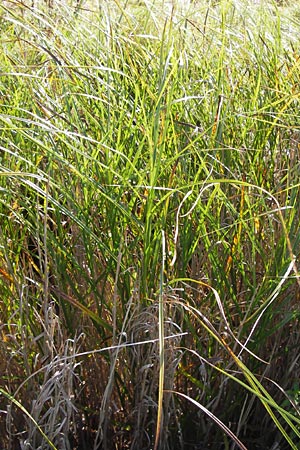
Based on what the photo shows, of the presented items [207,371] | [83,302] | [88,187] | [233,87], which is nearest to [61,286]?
[83,302]

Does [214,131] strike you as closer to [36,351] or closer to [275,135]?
[275,135]

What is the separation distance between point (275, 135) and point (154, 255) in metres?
0.54

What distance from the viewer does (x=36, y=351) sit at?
4.81ft

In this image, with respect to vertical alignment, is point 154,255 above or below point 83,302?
above

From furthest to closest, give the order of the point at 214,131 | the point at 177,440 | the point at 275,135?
the point at 275,135 → the point at 214,131 → the point at 177,440

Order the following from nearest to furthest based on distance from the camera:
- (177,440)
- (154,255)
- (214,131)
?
A: (154,255)
(177,440)
(214,131)

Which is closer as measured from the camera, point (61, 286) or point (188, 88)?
point (61, 286)

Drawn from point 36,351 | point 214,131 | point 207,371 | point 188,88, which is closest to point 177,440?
point 207,371

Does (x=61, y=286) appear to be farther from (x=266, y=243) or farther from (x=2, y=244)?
(x=266, y=243)

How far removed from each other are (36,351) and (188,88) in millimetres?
648

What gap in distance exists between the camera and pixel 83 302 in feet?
4.69

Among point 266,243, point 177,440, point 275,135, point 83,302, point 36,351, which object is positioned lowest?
point 177,440

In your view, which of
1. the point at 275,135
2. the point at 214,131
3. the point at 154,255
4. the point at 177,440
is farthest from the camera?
the point at 275,135

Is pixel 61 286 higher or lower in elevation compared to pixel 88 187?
lower
